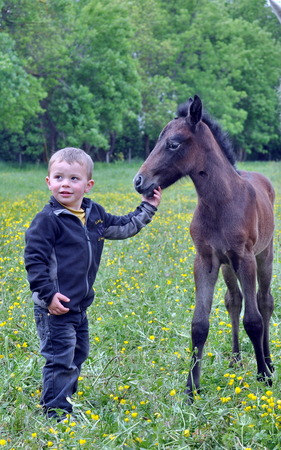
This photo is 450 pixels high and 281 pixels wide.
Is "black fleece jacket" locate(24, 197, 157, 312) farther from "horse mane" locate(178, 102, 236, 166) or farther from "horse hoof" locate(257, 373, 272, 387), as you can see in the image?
"horse hoof" locate(257, 373, 272, 387)

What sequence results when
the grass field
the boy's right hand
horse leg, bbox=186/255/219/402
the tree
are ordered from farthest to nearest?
the tree, horse leg, bbox=186/255/219/402, the boy's right hand, the grass field

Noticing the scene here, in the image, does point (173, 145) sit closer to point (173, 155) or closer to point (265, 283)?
point (173, 155)

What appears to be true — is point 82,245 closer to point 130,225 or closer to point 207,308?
point 130,225

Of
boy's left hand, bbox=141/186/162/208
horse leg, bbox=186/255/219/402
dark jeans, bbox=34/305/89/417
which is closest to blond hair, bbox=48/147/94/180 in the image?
boy's left hand, bbox=141/186/162/208

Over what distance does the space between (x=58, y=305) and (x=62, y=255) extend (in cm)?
32

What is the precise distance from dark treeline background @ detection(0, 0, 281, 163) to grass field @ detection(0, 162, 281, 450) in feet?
39.3

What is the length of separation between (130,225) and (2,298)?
235cm

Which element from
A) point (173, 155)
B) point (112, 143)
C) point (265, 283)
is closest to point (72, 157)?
point (173, 155)

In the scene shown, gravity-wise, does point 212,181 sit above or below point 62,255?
above

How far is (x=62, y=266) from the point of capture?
386 centimetres

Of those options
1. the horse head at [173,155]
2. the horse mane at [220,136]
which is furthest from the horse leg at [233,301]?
the horse head at [173,155]

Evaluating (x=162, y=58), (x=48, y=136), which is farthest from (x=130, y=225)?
(x=162, y=58)

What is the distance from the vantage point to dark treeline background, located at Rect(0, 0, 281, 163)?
87.8ft

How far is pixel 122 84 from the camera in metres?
34.7
